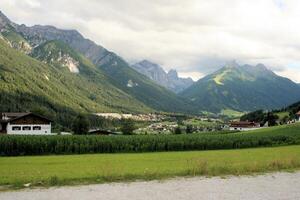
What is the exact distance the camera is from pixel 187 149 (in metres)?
88.9

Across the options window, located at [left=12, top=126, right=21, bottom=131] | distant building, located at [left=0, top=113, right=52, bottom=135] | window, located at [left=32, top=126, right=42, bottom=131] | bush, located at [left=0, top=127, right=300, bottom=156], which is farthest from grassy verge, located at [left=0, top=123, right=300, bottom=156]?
window, located at [left=12, top=126, right=21, bottom=131]

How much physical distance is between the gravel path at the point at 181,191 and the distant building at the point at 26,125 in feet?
317

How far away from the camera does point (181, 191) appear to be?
74.0 feet

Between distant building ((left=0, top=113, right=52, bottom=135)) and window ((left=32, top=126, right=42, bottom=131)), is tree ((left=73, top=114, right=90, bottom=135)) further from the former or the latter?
window ((left=32, top=126, right=42, bottom=131))

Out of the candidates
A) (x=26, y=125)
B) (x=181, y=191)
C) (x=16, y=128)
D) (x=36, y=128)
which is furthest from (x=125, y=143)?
(x=181, y=191)

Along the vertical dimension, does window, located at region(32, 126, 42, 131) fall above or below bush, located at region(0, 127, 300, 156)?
above

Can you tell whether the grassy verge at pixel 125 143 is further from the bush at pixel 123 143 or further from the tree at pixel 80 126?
the tree at pixel 80 126

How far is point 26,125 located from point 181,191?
333 ft

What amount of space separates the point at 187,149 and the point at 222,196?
224 feet

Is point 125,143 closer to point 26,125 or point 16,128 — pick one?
point 26,125

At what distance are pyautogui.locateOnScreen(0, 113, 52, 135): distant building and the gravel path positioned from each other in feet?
317

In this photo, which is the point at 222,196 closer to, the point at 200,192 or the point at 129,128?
the point at 200,192

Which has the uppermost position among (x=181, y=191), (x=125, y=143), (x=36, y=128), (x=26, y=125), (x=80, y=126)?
(x=26, y=125)

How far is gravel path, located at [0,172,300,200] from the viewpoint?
20.9 metres
